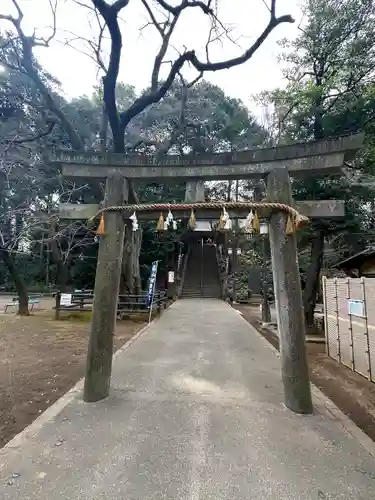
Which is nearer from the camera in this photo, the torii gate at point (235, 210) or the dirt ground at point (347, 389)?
the torii gate at point (235, 210)

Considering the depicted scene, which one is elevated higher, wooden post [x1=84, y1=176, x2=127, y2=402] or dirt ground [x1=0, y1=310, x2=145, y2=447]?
wooden post [x1=84, y1=176, x2=127, y2=402]

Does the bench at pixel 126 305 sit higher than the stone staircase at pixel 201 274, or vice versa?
the stone staircase at pixel 201 274

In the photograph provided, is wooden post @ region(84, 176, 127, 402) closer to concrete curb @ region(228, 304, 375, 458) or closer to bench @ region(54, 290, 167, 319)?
concrete curb @ region(228, 304, 375, 458)

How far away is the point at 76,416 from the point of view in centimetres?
363

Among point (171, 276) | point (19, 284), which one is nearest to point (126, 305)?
point (19, 284)

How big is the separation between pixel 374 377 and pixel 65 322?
9.82 m

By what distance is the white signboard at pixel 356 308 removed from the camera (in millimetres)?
6082

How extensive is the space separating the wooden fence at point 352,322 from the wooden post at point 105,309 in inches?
178

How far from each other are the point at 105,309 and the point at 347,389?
4149mm

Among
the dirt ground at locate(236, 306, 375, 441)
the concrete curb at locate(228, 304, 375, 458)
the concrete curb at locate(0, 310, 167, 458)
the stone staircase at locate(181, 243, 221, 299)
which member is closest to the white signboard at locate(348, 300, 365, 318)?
the dirt ground at locate(236, 306, 375, 441)

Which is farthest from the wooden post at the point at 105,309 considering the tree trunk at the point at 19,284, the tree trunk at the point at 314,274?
the tree trunk at the point at 19,284

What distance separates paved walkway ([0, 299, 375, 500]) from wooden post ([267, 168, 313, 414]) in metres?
0.27

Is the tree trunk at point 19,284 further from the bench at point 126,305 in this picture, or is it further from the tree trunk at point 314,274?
the tree trunk at point 314,274

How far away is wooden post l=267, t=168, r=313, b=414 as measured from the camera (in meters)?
3.82
